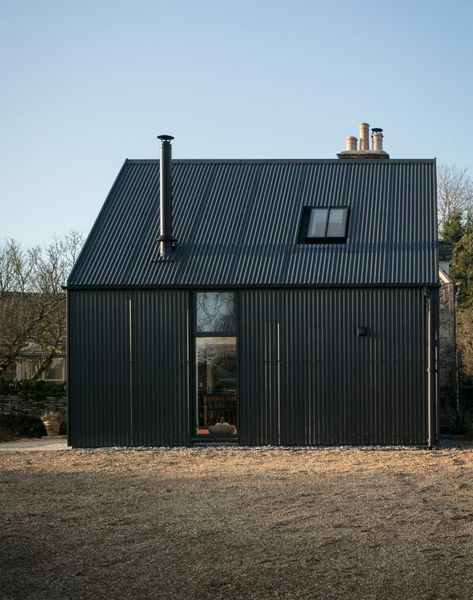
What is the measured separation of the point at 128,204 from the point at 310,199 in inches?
140

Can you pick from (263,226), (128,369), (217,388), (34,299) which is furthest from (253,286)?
(34,299)

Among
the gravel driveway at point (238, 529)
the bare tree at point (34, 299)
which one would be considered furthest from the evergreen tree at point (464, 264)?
the gravel driveway at point (238, 529)

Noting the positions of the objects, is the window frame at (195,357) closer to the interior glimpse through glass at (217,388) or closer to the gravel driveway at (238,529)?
the interior glimpse through glass at (217,388)

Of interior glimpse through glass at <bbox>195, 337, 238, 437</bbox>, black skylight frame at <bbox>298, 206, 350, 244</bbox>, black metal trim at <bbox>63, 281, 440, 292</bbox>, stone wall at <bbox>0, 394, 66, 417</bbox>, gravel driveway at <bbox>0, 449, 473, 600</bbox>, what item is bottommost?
gravel driveway at <bbox>0, 449, 473, 600</bbox>

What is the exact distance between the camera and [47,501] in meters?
11.4

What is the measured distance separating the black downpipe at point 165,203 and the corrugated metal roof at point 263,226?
0.79ft

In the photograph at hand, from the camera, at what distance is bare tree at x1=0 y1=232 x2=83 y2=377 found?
25672 mm

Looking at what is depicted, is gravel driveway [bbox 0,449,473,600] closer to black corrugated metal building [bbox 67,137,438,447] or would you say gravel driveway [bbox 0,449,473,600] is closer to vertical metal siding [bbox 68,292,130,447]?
black corrugated metal building [bbox 67,137,438,447]

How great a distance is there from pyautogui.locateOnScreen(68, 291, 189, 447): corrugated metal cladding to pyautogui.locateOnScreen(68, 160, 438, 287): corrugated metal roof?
0.45 metres

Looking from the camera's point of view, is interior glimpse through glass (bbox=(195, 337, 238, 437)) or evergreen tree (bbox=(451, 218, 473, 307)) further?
evergreen tree (bbox=(451, 218, 473, 307))

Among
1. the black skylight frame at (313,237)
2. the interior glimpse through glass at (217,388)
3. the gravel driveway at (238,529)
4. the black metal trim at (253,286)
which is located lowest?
the gravel driveway at (238,529)

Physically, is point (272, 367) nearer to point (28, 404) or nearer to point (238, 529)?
point (238, 529)

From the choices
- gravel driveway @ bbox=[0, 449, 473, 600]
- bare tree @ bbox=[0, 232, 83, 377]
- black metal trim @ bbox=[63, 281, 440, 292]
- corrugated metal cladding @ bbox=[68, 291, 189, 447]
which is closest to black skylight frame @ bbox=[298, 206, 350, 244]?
black metal trim @ bbox=[63, 281, 440, 292]

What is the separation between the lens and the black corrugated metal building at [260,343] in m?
16.9
